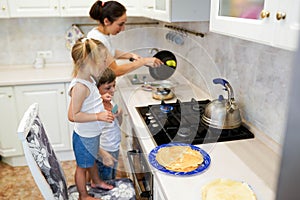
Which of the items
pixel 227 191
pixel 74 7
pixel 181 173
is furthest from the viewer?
pixel 74 7

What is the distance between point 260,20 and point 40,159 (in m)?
0.97

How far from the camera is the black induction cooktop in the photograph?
130cm

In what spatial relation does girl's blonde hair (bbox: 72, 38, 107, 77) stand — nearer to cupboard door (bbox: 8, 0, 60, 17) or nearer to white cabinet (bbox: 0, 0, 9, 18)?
cupboard door (bbox: 8, 0, 60, 17)

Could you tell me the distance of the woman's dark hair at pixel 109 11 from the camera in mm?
1800

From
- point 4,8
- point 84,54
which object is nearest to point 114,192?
point 84,54

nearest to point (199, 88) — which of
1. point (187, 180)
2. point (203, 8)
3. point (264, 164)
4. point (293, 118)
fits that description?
point (203, 8)

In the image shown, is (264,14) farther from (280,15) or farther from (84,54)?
(84,54)

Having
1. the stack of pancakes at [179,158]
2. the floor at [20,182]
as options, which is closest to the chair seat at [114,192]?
the stack of pancakes at [179,158]

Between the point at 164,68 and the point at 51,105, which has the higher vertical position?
the point at 164,68

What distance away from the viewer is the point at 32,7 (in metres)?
2.30

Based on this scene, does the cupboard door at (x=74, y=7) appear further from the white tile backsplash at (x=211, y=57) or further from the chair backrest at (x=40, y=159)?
the chair backrest at (x=40, y=159)

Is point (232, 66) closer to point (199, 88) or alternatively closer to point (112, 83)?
point (199, 88)

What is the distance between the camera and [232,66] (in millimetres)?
1542

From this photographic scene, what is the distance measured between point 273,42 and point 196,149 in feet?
1.99
